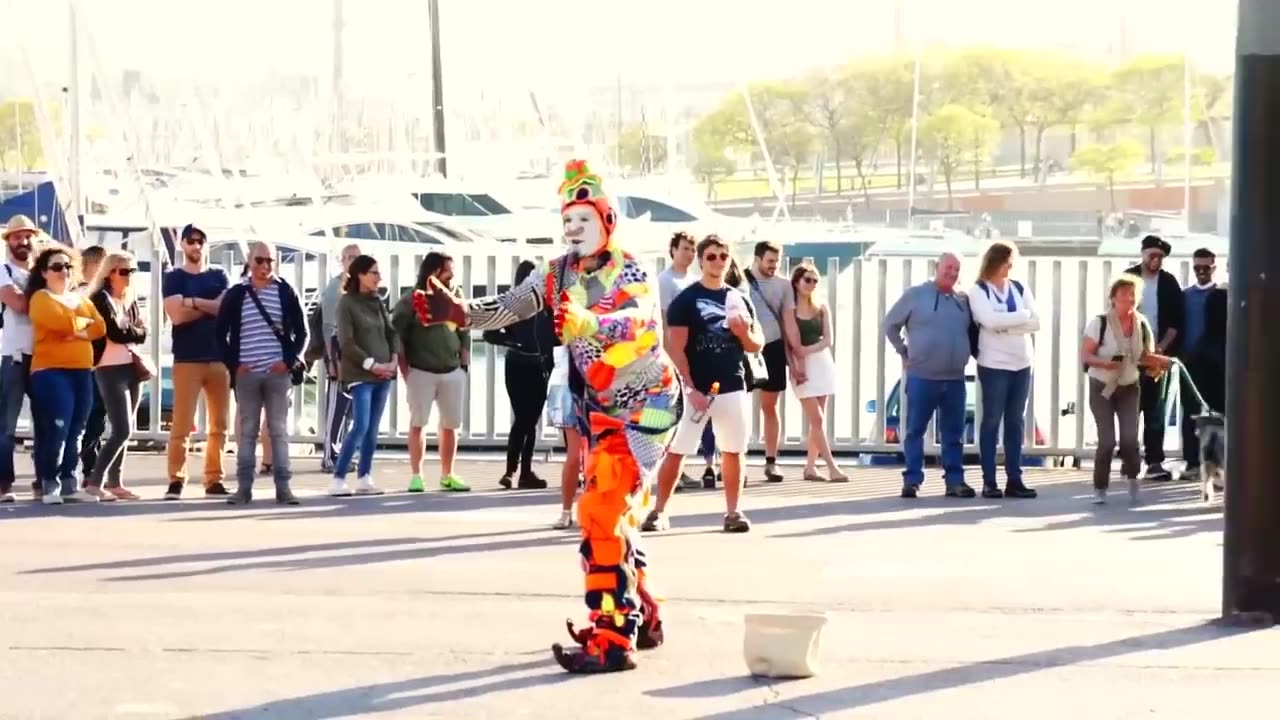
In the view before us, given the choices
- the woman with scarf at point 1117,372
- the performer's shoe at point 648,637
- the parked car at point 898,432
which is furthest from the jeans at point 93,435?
the performer's shoe at point 648,637

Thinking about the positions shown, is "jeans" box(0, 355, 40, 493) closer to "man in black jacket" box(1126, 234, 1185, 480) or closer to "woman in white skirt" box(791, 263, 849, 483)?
"woman in white skirt" box(791, 263, 849, 483)

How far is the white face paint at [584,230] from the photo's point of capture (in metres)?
8.07

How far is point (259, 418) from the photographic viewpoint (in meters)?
13.7

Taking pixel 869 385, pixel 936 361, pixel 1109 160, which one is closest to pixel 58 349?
pixel 936 361

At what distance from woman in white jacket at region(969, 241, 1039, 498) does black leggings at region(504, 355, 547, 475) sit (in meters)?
3.00

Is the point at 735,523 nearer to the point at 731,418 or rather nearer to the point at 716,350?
the point at 731,418

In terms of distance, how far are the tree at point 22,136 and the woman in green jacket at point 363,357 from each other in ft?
131

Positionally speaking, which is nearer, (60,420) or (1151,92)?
(60,420)

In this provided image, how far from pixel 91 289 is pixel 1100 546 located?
21.7 ft

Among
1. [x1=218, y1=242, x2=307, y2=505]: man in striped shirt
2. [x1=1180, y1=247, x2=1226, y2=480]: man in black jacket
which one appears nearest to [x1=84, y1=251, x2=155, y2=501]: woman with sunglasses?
[x1=218, y1=242, x2=307, y2=505]: man in striped shirt

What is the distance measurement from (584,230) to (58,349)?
6.24 m

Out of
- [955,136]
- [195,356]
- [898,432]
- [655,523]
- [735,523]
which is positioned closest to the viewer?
[735,523]

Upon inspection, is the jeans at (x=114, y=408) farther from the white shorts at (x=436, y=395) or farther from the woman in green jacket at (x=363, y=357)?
the white shorts at (x=436, y=395)

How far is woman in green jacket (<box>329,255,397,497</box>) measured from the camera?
14.1 metres
